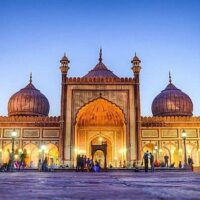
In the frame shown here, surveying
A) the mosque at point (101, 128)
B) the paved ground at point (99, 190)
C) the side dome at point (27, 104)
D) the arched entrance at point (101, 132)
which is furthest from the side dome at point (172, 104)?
the paved ground at point (99, 190)

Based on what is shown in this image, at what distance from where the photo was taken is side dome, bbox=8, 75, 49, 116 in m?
26.3

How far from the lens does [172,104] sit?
2642 centimetres

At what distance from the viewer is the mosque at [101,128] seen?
20688 millimetres

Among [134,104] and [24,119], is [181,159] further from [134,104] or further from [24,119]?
[24,119]

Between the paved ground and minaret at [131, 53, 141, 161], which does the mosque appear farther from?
the paved ground

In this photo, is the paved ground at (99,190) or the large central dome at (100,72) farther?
the large central dome at (100,72)

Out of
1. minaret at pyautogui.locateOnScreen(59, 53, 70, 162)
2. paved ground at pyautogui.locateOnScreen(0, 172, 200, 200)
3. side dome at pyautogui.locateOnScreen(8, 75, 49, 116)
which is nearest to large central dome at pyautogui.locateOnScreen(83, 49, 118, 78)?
minaret at pyautogui.locateOnScreen(59, 53, 70, 162)

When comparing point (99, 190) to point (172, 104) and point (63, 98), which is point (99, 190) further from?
point (172, 104)

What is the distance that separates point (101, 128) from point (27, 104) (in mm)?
6742

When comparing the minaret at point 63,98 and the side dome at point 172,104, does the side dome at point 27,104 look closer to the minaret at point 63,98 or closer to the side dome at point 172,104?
the minaret at point 63,98

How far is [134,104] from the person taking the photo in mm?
21125

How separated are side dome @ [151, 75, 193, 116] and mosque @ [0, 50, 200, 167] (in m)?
3.37

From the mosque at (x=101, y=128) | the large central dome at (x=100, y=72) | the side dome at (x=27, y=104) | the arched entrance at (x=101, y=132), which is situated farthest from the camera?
the side dome at (x=27, y=104)

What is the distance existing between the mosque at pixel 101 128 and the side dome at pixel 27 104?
11.9 ft
